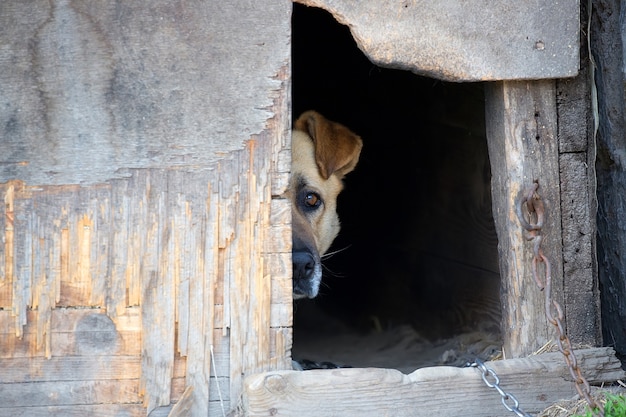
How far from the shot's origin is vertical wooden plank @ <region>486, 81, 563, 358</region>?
3.18 meters

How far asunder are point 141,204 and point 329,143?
1559 mm

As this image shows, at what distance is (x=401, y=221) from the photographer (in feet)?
18.2

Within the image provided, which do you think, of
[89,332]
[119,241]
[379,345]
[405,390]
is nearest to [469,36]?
[405,390]

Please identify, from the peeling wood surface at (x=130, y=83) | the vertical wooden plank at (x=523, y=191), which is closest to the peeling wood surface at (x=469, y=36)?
the vertical wooden plank at (x=523, y=191)

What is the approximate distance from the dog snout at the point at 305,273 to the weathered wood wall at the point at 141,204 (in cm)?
67

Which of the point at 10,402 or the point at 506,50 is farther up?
the point at 506,50

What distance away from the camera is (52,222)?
115 inches

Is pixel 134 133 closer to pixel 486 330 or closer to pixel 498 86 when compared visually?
pixel 498 86

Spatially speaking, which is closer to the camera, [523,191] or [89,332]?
[89,332]

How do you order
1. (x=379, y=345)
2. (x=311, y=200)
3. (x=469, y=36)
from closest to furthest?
(x=469, y=36) → (x=311, y=200) → (x=379, y=345)

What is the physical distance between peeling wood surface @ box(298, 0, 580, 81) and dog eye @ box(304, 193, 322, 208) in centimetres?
124

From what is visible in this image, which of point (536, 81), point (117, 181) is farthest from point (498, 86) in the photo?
point (117, 181)

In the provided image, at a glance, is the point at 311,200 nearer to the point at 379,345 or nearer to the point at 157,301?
the point at 379,345

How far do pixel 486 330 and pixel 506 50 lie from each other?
1.68 m
